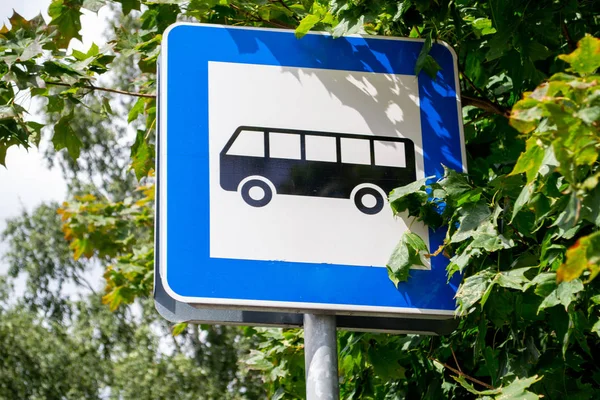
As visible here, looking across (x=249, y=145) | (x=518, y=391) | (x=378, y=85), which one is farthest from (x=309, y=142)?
(x=518, y=391)

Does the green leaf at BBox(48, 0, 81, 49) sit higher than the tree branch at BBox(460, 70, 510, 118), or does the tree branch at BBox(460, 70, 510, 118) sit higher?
the green leaf at BBox(48, 0, 81, 49)

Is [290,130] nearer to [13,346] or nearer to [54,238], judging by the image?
[13,346]

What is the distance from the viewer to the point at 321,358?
69.2 inches

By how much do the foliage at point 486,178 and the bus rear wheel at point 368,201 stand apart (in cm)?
4

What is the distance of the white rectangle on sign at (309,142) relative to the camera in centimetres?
189

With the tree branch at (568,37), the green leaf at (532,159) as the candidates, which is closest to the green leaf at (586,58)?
the green leaf at (532,159)

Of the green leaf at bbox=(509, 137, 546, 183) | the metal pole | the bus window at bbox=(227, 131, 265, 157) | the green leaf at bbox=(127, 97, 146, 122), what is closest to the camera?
the green leaf at bbox=(509, 137, 546, 183)

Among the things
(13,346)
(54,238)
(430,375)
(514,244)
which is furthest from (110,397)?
(514,244)

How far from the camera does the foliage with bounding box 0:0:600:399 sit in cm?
146

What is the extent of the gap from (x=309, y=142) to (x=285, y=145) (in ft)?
0.17

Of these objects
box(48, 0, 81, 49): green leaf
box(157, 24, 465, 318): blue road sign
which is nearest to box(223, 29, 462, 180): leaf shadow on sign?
box(157, 24, 465, 318): blue road sign

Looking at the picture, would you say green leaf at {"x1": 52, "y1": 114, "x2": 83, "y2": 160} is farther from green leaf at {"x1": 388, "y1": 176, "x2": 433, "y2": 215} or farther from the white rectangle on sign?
green leaf at {"x1": 388, "y1": 176, "x2": 433, "y2": 215}

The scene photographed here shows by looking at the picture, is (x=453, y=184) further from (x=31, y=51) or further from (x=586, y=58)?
(x=31, y=51)

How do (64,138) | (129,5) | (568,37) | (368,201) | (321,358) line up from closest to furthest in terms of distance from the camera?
(321,358), (368,201), (568,37), (64,138), (129,5)
